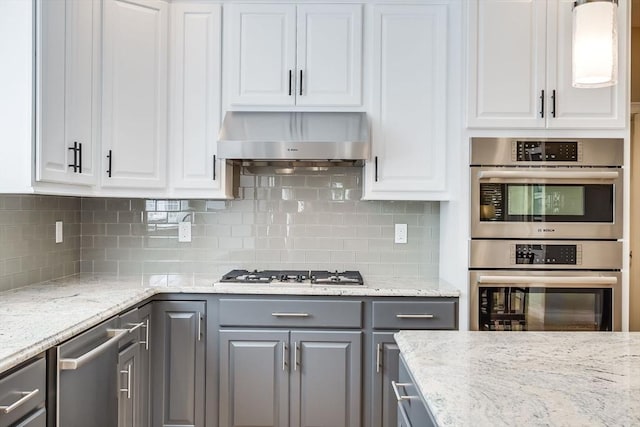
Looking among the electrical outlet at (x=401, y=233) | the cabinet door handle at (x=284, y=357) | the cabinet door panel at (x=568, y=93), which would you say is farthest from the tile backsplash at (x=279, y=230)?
the cabinet door panel at (x=568, y=93)

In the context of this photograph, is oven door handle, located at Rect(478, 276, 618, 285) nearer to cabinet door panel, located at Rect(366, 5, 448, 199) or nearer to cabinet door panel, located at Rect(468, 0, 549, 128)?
cabinet door panel, located at Rect(366, 5, 448, 199)

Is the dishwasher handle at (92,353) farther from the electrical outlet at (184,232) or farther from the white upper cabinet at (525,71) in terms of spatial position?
the white upper cabinet at (525,71)

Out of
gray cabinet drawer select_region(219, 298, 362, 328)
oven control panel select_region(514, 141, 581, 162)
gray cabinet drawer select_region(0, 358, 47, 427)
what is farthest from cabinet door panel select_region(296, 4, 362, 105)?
gray cabinet drawer select_region(0, 358, 47, 427)

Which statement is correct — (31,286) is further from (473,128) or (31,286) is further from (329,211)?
(473,128)

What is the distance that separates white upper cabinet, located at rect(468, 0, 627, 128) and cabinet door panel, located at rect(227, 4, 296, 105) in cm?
102

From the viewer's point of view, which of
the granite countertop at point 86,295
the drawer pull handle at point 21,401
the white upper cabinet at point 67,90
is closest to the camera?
the drawer pull handle at point 21,401

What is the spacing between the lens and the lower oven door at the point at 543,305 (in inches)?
101

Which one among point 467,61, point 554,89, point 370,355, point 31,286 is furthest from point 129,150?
point 554,89

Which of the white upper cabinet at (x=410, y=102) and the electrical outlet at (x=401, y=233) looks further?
the electrical outlet at (x=401, y=233)

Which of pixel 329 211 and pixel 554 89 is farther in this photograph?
pixel 329 211

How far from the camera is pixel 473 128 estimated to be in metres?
2.57

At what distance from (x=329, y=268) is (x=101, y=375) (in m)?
1.55

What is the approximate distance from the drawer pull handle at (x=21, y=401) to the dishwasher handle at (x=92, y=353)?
0.42 feet

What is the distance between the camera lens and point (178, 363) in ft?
8.46
